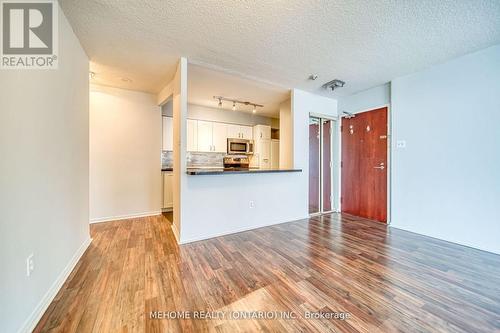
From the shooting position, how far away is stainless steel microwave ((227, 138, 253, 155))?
5.44 meters

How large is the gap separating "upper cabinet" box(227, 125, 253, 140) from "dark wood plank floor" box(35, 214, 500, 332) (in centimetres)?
330

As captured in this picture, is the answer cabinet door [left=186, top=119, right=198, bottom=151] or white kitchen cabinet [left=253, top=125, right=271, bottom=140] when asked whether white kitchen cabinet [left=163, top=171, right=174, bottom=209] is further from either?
white kitchen cabinet [left=253, top=125, right=271, bottom=140]

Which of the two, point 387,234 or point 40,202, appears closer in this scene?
point 40,202

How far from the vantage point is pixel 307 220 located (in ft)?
12.6

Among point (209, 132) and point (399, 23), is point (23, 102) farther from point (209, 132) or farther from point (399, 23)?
point (209, 132)

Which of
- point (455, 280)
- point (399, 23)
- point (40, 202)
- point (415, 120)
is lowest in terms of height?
point (455, 280)

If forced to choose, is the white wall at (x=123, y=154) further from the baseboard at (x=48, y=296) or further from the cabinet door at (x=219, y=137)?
the baseboard at (x=48, y=296)

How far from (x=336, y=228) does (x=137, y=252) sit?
3.06 metres

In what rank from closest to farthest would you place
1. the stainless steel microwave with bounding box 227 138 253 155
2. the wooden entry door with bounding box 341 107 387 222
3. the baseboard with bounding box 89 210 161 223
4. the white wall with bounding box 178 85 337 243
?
the white wall with bounding box 178 85 337 243 < the baseboard with bounding box 89 210 161 223 < the wooden entry door with bounding box 341 107 387 222 < the stainless steel microwave with bounding box 227 138 253 155

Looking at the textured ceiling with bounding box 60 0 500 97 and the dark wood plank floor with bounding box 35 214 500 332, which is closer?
the dark wood plank floor with bounding box 35 214 500 332

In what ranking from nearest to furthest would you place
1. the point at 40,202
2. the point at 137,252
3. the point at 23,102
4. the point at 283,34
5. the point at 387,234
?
1. the point at 23,102
2. the point at 40,202
3. the point at 283,34
4. the point at 137,252
5. the point at 387,234

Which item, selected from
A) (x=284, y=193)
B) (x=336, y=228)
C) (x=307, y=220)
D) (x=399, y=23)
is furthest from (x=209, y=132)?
(x=399, y=23)

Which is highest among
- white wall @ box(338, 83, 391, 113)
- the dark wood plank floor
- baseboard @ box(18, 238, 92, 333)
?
white wall @ box(338, 83, 391, 113)

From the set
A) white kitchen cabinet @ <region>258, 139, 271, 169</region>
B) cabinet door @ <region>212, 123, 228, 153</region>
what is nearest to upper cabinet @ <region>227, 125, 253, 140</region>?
cabinet door @ <region>212, 123, 228, 153</region>
